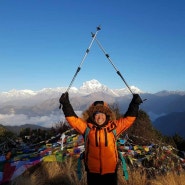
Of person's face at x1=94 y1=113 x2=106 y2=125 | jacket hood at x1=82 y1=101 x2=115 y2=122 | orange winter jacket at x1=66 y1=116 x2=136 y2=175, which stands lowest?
orange winter jacket at x1=66 y1=116 x2=136 y2=175

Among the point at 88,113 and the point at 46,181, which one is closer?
the point at 88,113

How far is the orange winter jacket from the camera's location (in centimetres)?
500

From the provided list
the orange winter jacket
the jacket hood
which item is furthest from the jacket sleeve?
the jacket hood

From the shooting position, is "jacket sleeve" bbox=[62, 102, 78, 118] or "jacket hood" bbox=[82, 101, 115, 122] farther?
"jacket hood" bbox=[82, 101, 115, 122]

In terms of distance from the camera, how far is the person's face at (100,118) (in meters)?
5.16

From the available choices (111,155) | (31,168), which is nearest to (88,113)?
(111,155)

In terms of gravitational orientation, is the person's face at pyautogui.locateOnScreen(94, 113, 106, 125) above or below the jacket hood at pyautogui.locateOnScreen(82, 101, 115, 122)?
below

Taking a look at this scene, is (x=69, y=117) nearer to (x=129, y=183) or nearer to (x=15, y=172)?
(x=129, y=183)

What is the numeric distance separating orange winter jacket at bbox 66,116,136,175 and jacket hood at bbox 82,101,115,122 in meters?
0.21

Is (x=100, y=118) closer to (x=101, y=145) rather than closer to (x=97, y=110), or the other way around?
(x=97, y=110)

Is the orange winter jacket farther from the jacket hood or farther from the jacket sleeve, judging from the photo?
the jacket hood

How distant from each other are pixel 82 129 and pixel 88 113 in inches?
15.4

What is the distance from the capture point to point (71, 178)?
7.14 m

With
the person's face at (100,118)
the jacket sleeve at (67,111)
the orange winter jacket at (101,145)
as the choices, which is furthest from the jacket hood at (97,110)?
the jacket sleeve at (67,111)
